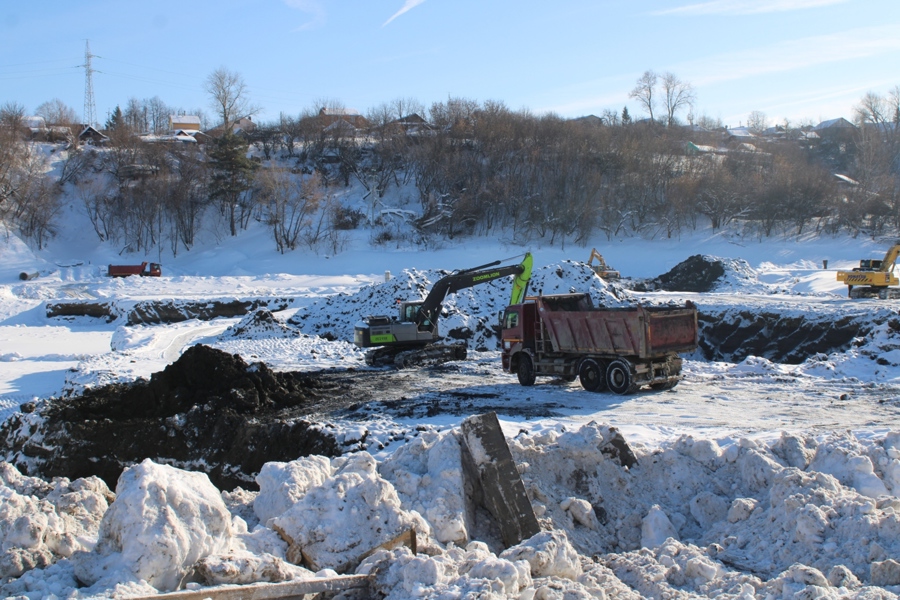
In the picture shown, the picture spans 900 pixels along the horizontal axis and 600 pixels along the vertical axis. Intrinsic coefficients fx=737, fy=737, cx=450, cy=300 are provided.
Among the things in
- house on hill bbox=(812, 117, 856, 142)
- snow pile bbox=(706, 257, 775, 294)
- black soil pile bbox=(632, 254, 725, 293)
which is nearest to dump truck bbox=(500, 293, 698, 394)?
snow pile bbox=(706, 257, 775, 294)

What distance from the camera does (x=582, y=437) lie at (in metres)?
8.95

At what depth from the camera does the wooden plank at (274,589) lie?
17.3 ft

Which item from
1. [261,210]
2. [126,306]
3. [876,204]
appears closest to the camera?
[126,306]

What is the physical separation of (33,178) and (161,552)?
2194 inches

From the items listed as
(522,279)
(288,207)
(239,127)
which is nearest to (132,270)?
(288,207)

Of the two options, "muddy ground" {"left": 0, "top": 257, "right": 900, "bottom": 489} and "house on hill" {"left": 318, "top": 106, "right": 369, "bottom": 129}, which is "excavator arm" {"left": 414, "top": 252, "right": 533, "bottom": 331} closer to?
"muddy ground" {"left": 0, "top": 257, "right": 900, "bottom": 489}

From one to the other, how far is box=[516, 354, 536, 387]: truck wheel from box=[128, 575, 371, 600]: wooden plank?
36.6 feet

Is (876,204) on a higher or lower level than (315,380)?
higher

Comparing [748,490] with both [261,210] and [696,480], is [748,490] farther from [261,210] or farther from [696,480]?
[261,210]

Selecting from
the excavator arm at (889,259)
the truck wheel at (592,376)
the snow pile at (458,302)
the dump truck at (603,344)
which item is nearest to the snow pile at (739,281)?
the excavator arm at (889,259)

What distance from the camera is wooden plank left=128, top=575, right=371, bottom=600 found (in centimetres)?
526

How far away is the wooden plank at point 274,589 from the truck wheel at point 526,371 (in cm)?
1115

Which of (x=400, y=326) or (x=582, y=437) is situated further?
(x=400, y=326)

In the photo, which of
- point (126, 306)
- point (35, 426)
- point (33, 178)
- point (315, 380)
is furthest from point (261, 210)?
point (35, 426)
